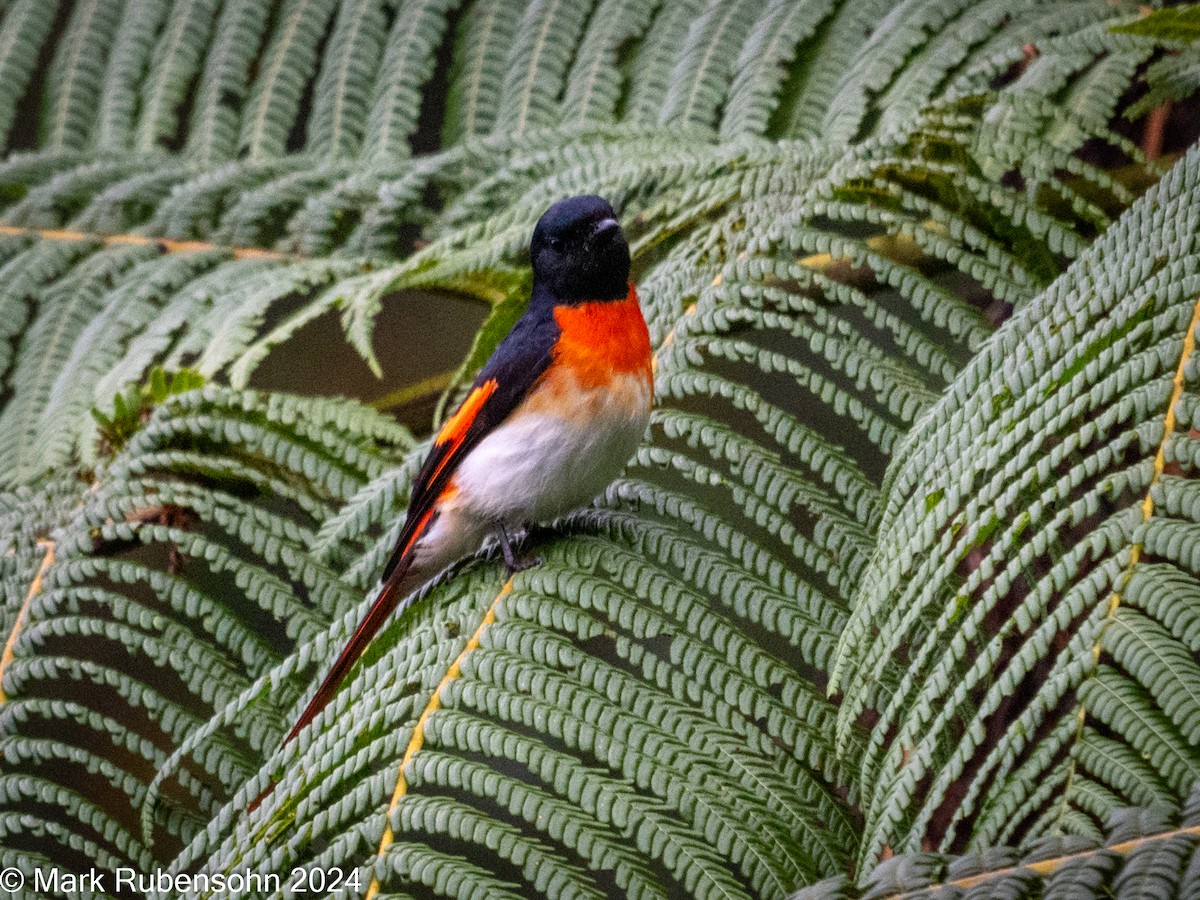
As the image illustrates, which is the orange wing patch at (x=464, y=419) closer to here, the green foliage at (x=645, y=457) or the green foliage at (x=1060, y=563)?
the green foliage at (x=645, y=457)

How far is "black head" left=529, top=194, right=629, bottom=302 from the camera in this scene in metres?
2.00

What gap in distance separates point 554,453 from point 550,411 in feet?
0.25

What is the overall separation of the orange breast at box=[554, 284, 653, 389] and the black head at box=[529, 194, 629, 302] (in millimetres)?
31

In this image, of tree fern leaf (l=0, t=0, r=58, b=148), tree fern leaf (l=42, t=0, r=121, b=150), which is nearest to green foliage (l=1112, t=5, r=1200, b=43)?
tree fern leaf (l=42, t=0, r=121, b=150)

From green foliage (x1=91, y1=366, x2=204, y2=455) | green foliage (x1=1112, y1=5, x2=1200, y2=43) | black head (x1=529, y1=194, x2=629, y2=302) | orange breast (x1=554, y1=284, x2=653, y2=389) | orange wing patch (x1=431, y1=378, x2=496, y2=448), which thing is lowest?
green foliage (x1=91, y1=366, x2=204, y2=455)

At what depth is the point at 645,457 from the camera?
192 centimetres

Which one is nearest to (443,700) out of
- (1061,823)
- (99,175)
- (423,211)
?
(1061,823)

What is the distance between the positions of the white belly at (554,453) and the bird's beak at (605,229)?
0.95ft

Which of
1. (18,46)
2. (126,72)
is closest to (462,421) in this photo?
(126,72)

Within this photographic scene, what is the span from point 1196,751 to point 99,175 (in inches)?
111

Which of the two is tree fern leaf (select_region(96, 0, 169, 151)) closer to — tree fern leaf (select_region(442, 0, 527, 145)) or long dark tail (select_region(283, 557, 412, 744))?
tree fern leaf (select_region(442, 0, 527, 145))

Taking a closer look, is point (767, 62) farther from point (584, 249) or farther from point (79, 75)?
point (79, 75)

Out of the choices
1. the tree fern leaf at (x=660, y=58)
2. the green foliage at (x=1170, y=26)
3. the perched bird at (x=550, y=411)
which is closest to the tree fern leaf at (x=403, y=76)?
the tree fern leaf at (x=660, y=58)

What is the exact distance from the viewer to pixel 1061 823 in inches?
41.4
